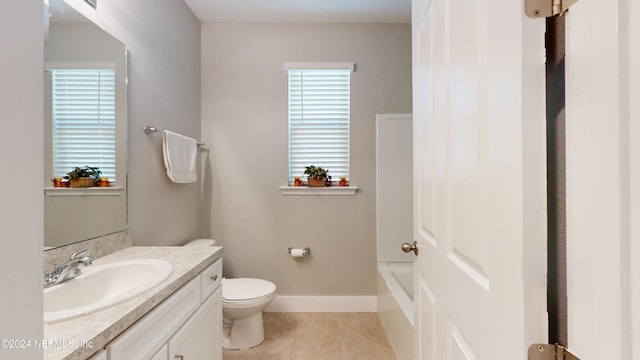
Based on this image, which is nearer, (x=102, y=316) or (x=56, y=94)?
(x=102, y=316)

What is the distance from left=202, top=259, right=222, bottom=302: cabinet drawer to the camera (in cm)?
129

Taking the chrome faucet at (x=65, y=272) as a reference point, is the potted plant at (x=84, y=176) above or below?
above

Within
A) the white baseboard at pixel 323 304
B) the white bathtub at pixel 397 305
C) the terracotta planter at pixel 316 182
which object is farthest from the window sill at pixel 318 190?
the white baseboard at pixel 323 304

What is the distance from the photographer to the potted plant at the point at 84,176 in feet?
4.02

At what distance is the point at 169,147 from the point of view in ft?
6.03

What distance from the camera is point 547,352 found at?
0.45 m

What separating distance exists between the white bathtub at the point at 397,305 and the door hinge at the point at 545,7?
157cm

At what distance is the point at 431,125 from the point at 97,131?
1.55 metres

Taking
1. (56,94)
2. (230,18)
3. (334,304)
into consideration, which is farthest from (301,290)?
(230,18)

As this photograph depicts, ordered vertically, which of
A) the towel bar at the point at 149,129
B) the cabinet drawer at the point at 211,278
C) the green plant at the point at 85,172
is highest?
the towel bar at the point at 149,129

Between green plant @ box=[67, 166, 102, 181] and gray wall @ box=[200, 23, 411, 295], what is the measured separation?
44.1 inches

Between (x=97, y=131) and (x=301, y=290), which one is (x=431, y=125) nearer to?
(x=97, y=131)

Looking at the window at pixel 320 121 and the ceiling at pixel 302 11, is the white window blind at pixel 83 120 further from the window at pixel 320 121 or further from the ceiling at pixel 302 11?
the window at pixel 320 121

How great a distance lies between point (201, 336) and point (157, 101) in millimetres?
1482
